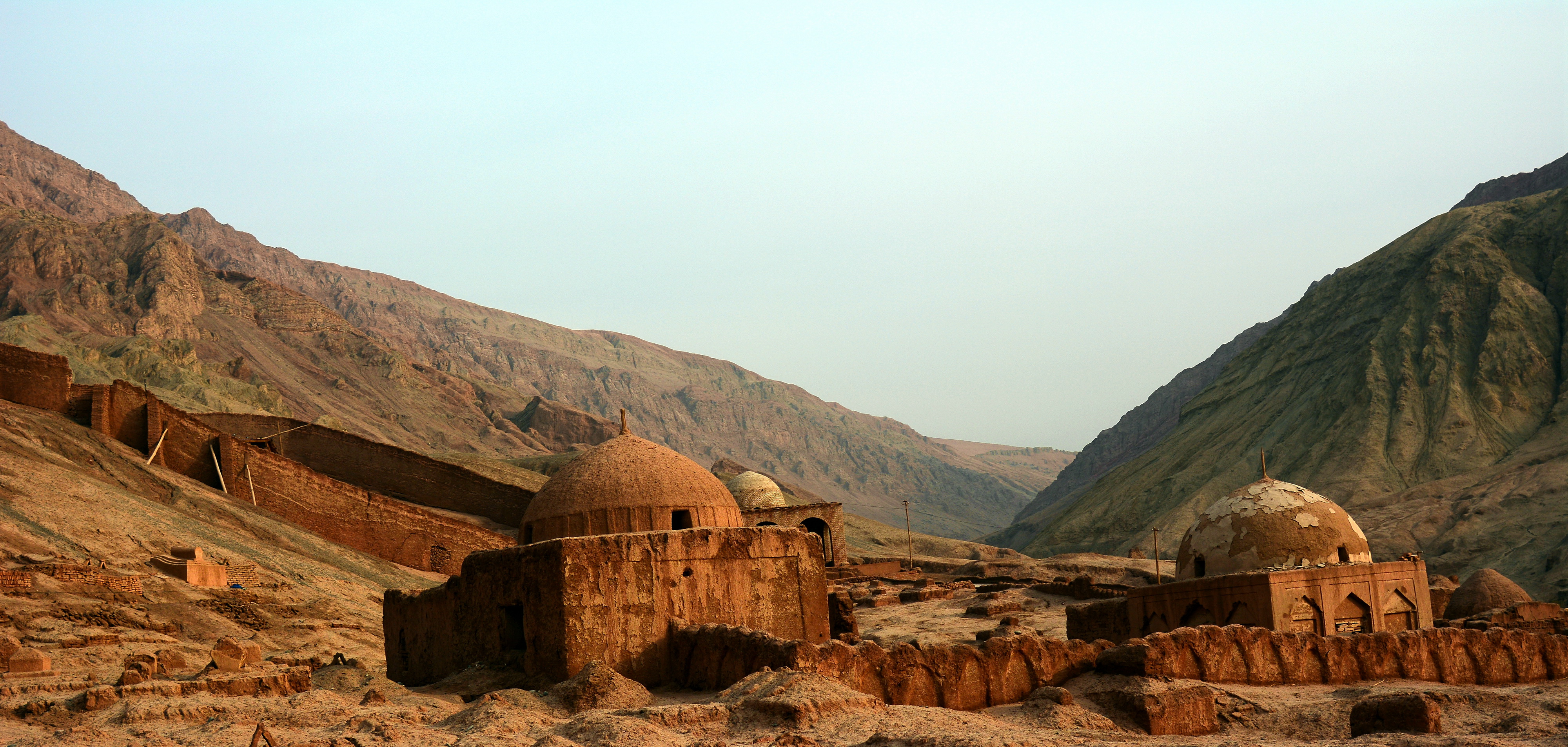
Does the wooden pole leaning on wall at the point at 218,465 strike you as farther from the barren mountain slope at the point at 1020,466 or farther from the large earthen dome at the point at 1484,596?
the barren mountain slope at the point at 1020,466

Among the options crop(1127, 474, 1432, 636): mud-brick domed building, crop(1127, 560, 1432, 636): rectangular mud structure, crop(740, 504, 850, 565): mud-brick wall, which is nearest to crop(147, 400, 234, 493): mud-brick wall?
crop(740, 504, 850, 565): mud-brick wall

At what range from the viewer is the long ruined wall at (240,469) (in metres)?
28.3

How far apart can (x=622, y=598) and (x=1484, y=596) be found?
1677 cm

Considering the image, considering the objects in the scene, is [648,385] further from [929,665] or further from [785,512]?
[929,665]

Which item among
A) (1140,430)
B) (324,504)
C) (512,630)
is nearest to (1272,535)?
(512,630)

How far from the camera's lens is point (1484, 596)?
21062mm

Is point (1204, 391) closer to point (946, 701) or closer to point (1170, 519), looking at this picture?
point (1170, 519)

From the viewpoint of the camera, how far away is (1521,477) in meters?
41.9

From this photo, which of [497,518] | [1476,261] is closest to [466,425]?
[497,518]

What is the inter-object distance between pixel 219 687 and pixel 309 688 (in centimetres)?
80

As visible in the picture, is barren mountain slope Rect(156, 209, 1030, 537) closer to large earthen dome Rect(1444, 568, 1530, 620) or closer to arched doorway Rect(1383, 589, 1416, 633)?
large earthen dome Rect(1444, 568, 1530, 620)

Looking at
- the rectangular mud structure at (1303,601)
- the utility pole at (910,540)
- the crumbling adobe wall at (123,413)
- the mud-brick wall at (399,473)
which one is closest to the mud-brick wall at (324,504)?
the crumbling adobe wall at (123,413)

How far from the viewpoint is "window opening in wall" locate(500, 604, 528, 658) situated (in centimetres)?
1275

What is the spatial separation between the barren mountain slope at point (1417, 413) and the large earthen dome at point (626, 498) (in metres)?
30.8
